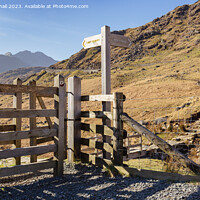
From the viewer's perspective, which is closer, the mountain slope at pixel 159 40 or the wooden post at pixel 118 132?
the wooden post at pixel 118 132

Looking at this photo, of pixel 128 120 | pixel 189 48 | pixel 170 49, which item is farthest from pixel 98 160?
pixel 170 49

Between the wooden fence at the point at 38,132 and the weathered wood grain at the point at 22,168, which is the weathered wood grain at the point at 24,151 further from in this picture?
the weathered wood grain at the point at 22,168

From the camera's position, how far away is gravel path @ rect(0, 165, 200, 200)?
429 centimetres

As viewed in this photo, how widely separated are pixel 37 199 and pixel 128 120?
2495 mm

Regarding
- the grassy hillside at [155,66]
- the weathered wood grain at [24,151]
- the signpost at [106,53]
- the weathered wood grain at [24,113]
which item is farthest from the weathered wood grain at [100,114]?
the grassy hillside at [155,66]

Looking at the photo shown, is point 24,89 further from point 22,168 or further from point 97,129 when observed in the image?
point 97,129

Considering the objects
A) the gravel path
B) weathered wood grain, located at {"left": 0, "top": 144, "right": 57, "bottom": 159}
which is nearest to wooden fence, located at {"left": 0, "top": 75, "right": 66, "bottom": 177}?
weathered wood grain, located at {"left": 0, "top": 144, "right": 57, "bottom": 159}

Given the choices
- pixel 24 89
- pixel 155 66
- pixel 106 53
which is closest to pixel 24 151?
pixel 24 89

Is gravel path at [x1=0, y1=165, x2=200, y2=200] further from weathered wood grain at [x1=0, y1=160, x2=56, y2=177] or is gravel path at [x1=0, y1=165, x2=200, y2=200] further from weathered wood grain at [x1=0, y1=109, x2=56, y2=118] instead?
weathered wood grain at [x1=0, y1=109, x2=56, y2=118]

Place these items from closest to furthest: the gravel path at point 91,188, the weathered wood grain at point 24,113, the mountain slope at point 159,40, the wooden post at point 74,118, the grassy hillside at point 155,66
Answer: the gravel path at point 91,188, the weathered wood grain at point 24,113, the wooden post at point 74,118, the grassy hillside at point 155,66, the mountain slope at point 159,40

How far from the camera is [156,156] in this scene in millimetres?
10945

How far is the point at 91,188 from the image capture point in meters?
4.82

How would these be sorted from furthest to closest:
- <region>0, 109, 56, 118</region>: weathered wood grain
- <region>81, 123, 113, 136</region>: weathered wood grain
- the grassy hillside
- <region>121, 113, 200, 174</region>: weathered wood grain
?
the grassy hillside, <region>81, 123, 113, 136</region>: weathered wood grain, <region>0, 109, 56, 118</region>: weathered wood grain, <region>121, 113, 200, 174</region>: weathered wood grain

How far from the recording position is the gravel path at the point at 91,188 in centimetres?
429
